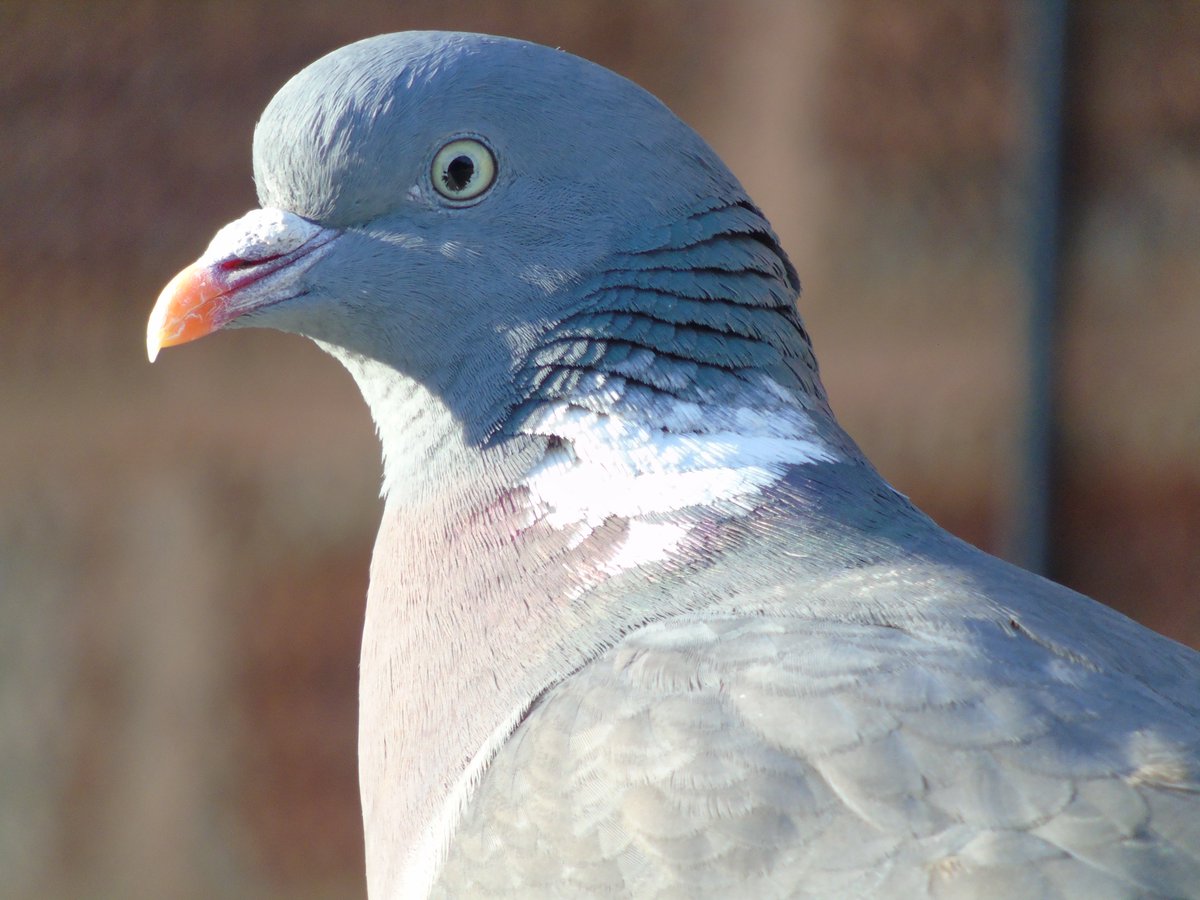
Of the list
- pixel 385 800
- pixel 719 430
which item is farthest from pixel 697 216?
pixel 385 800

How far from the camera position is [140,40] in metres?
3.84

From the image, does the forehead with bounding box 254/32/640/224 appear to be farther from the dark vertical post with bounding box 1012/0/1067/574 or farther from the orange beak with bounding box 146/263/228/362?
the dark vertical post with bounding box 1012/0/1067/574

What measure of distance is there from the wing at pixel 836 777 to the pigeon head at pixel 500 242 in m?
0.46

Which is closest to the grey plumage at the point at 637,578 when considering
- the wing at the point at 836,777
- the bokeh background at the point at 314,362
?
the wing at the point at 836,777

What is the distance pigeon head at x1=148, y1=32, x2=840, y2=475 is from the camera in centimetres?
207

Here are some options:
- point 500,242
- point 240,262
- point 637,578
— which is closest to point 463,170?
point 500,242

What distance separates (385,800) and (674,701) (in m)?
0.50

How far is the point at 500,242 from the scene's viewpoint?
214 cm

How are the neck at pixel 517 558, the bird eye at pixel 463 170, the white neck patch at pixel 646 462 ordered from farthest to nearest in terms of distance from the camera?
the bird eye at pixel 463 170, the white neck patch at pixel 646 462, the neck at pixel 517 558

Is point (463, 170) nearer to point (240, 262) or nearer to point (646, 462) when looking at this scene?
point (240, 262)

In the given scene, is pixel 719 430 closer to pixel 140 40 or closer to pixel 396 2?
pixel 396 2

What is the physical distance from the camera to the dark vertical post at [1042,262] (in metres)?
3.62

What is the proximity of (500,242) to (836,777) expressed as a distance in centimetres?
90

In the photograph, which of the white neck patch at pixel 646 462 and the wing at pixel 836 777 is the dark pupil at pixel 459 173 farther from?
the wing at pixel 836 777
